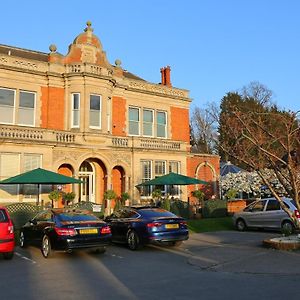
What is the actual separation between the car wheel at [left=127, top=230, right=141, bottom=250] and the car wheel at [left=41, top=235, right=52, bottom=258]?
299cm

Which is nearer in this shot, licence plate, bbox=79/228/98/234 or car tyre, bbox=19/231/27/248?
licence plate, bbox=79/228/98/234

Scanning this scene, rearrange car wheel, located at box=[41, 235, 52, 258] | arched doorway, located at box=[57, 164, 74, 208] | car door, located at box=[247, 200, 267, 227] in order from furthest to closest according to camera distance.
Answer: arched doorway, located at box=[57, 164, 74, 208], car door, located at box=[247, 200, 267, 227], car wheel, located at box=[41, 235, 52, 258]

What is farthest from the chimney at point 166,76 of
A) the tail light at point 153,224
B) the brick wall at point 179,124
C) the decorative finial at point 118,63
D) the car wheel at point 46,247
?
the car wheel at point 46,247

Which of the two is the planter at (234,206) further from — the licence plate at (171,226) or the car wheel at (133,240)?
the car wheel at (133,240)

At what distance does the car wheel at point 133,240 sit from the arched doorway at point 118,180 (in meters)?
13.2

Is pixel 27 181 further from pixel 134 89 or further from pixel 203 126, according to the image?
pixel 203 126

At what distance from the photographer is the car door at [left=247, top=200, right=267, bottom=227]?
19.8 m

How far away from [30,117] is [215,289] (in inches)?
777

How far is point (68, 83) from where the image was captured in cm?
2580

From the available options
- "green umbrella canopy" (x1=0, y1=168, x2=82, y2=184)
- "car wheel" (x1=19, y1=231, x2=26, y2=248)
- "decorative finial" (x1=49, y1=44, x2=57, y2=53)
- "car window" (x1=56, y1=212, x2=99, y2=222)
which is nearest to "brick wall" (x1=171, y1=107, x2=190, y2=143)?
"decorative finial" (x1=49, y1=44, x2=57, y2=53)

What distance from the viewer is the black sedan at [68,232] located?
1188 cm

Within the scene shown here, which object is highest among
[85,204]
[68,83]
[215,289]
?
[68,83]

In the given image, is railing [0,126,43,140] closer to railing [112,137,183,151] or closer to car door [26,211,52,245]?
railing [112,137,183,151]

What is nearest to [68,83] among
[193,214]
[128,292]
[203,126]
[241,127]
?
[193,214]
